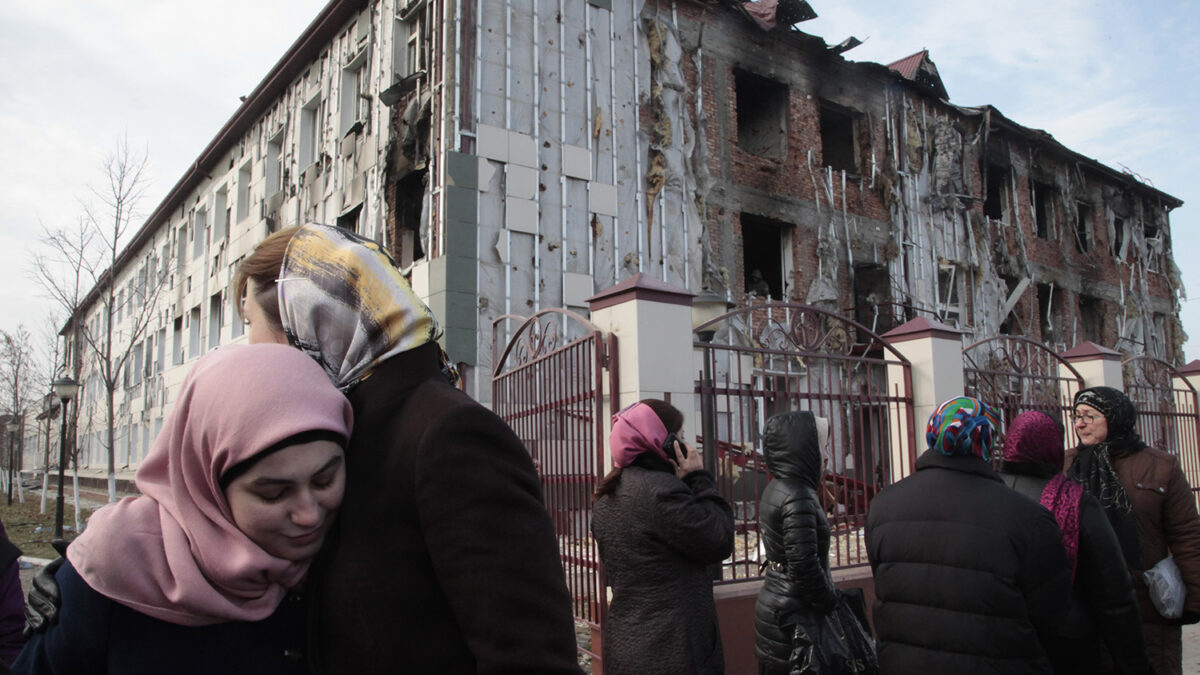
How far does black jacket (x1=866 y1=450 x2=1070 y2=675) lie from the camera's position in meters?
2.68

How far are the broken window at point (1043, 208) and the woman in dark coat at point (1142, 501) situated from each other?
18.9 meters

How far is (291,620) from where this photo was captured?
4.29ft

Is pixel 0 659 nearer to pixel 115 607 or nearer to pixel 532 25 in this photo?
pixel 115 607

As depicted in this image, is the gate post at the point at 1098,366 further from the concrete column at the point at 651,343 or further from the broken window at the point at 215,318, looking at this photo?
the broken window at the point at 215,318

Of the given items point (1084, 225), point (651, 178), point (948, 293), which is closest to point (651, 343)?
point (651, 178)

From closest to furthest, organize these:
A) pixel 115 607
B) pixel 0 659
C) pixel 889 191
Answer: pixel 115 607 → pixel 0 659 → pixel 889 191

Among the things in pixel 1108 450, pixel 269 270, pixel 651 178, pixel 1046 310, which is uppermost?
pixel 651 178

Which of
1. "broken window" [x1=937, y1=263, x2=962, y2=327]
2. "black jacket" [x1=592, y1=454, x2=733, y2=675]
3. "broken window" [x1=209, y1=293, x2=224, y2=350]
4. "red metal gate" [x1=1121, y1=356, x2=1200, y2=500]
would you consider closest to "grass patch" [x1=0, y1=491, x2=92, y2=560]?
"broken window" [x1=209, y1=293, x2=224, y2=350]

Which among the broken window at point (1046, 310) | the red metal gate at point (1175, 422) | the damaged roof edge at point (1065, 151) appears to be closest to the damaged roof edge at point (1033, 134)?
the damaged roof edge at point (1065, 151)

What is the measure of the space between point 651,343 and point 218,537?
397 cm

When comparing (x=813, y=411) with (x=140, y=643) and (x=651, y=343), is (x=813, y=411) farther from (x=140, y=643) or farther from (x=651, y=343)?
(x=140, y=643)

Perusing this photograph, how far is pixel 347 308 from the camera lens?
141cm

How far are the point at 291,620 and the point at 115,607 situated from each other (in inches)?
10.9

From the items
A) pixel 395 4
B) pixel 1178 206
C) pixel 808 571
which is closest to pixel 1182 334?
pixel 1178 206
